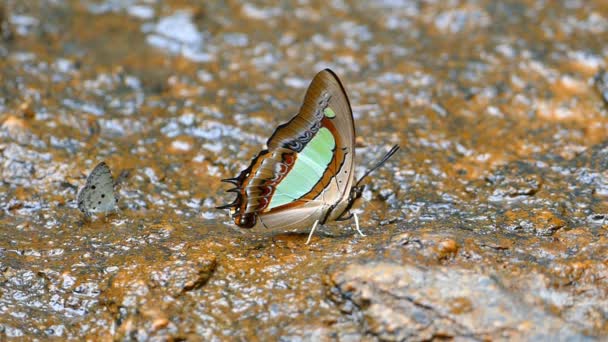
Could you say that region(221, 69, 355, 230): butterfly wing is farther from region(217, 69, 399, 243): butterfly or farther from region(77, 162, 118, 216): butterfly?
region(77, 162, 118, 216): butterfly

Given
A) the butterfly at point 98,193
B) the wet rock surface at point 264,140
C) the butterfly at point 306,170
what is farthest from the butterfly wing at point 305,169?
the butterfly at point 98,193

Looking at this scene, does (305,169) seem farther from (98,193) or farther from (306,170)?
(98,193)

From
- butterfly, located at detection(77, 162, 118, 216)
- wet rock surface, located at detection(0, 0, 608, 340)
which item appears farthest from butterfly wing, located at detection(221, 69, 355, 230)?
butterfly, located at detection(77, 162, 118, 216)

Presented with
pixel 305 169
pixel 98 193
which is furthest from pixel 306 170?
pixel 98 193

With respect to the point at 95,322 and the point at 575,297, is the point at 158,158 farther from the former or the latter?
the point at 575,297

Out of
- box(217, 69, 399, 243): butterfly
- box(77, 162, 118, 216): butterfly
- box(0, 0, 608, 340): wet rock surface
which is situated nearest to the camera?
box(0, 0, 608, 340): wet rock surface

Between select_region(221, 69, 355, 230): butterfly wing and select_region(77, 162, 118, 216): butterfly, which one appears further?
select_region(77, 162, 118, 216): butterfly

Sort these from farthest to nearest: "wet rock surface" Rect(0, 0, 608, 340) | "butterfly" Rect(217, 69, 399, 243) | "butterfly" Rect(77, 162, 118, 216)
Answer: "butterfly" Rect(77, 162, 118, 216)
"butterfly" Rect(217, 69, 399, 243)
"wet rock surface" Rect(0, 0, 608, 340)
